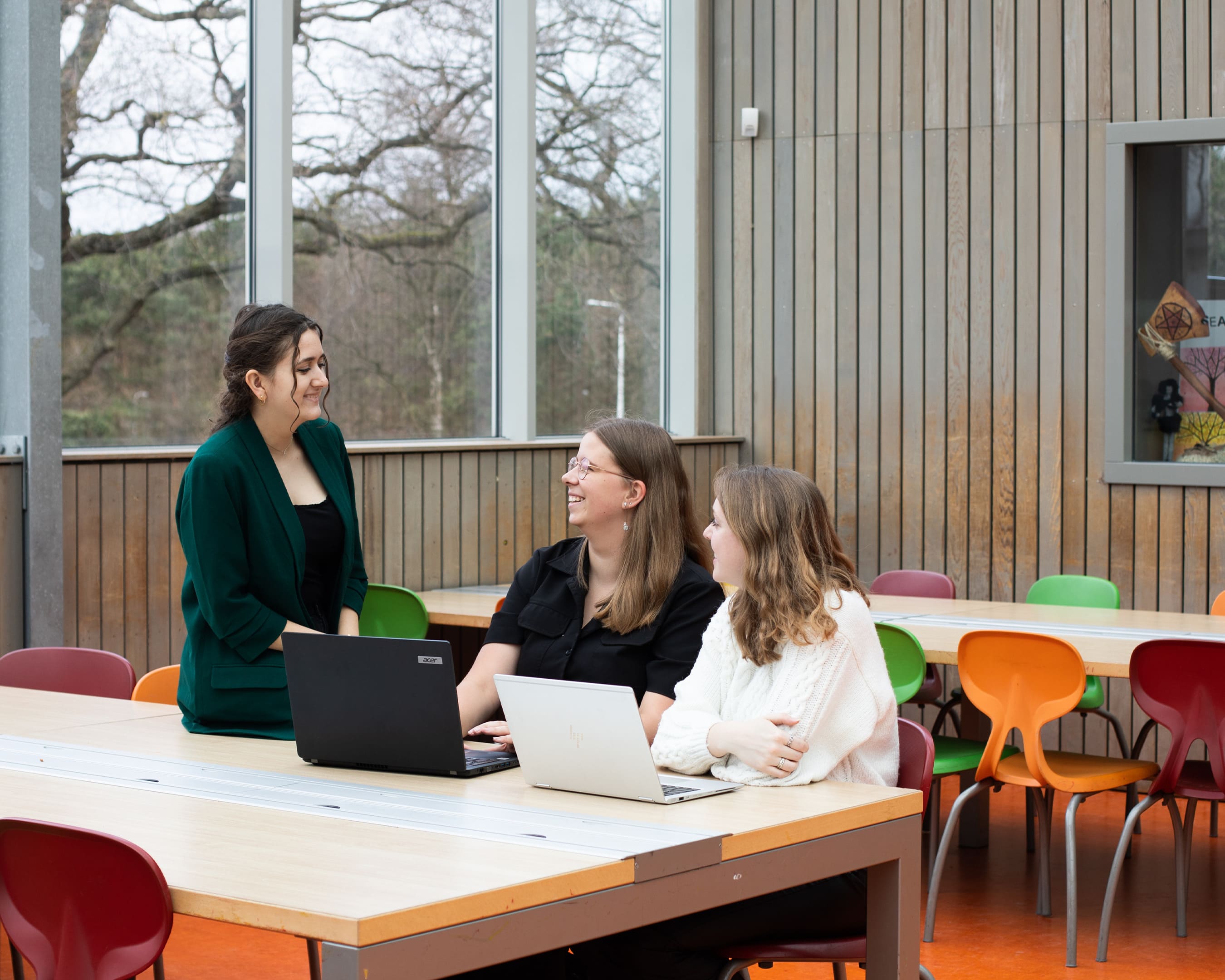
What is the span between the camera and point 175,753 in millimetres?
3008

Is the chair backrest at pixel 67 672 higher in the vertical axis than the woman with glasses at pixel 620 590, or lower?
lower

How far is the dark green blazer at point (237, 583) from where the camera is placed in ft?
10.8

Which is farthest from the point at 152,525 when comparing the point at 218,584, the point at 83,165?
the point at 218,584

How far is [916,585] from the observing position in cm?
677

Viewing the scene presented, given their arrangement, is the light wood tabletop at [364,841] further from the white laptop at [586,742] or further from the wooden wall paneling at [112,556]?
the wooden wall paneling at [112,556]

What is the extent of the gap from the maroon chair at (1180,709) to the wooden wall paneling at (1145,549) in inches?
102

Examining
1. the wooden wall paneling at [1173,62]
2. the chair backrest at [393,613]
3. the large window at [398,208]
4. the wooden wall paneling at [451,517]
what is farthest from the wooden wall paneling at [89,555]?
the wooden wall paneling at [1173,62]

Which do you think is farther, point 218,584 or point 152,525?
point 152,525

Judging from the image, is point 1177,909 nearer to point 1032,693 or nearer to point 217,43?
point 1032,693

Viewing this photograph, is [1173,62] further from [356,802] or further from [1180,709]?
[356,802]

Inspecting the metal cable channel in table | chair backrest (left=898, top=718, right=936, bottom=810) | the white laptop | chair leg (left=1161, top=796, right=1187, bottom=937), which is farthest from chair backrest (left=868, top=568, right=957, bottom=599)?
the metal cable channel in table

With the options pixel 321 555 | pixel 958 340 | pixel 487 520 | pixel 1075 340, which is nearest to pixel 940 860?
pixel 321 555

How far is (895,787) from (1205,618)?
3319 millimetres

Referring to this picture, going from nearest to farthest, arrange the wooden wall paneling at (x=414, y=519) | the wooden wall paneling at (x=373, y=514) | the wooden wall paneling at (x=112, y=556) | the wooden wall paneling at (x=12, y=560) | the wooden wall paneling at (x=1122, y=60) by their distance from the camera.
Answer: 1. the wooden wall paneling at (x=12, y=560)
2. the wooden wall paneling at (x=112, y=556)
3. the wooden wall paneling at (x=373, y=514)
4. the wooden wall paneling at (x=414, y=519)
5. the wooden wall paneling at (x=1122, y=60)
